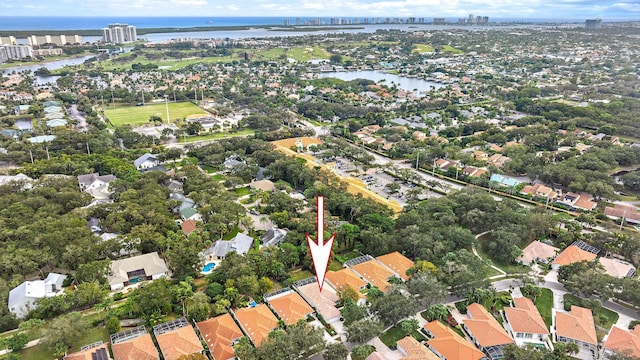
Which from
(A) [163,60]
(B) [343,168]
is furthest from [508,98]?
(A) [163,60]

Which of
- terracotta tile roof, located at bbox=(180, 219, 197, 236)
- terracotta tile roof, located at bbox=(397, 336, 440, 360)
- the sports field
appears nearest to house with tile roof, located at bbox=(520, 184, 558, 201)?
terracotta tile roof, located at bbox=(397, 336, 440, 360)

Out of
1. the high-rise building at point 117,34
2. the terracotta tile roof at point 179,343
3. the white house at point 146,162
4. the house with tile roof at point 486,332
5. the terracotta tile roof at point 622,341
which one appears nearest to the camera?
the terracotta tile roof at point 622,341

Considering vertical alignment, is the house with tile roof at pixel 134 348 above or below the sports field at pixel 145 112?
below

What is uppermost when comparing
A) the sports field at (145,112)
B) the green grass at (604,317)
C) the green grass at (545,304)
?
the sports field at (145,112)

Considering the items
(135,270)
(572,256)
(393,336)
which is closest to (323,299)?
(393,336)

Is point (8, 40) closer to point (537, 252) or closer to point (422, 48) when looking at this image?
point (422, 48)

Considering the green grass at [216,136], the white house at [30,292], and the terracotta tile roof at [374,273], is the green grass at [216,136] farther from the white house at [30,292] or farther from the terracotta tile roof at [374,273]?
the terracotta tile roof at [374,273]

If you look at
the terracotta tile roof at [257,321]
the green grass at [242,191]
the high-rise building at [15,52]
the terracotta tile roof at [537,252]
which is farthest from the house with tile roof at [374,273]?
the high-rise building at [15,52]
